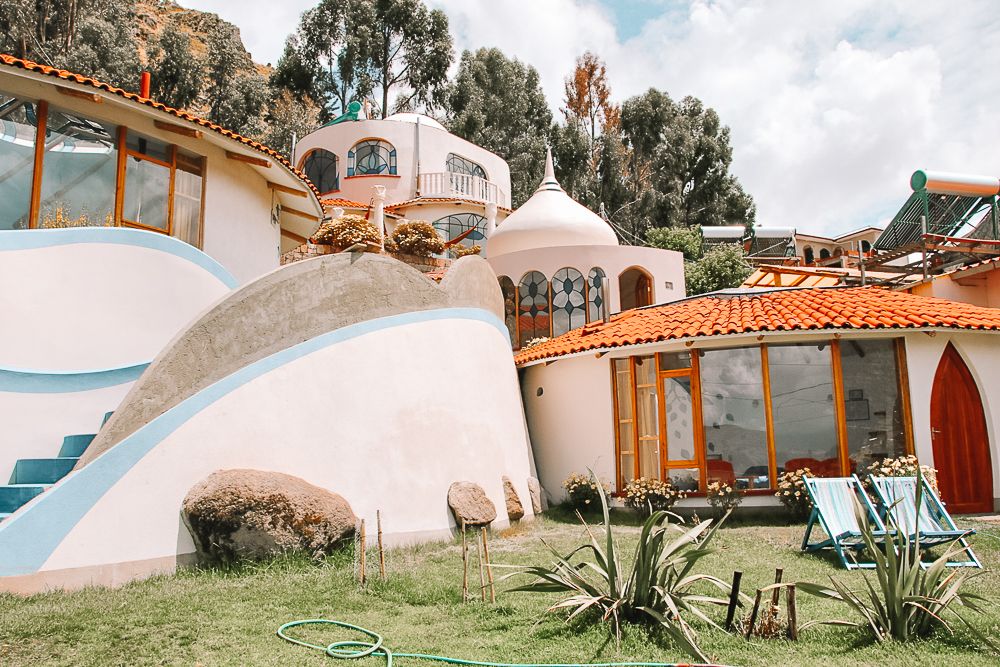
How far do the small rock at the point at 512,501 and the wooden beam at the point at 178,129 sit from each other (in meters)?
7.64

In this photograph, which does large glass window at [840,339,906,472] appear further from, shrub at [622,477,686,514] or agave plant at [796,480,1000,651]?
agave plant at [796,480,1000,651]

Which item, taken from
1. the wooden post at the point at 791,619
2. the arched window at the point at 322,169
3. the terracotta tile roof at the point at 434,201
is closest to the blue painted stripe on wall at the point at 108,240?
the wooden post at the point at 791,619

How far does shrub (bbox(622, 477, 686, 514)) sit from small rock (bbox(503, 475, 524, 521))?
219 centimetres

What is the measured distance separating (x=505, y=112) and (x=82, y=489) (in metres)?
44.8

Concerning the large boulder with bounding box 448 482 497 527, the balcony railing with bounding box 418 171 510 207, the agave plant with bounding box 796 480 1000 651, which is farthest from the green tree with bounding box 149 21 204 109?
the agave plant with bounding box 796 480 1000 651

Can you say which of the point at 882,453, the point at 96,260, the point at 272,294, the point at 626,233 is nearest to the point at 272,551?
the point at 272,294

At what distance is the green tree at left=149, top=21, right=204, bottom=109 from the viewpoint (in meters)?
40.2

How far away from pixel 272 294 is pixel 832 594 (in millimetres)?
6972

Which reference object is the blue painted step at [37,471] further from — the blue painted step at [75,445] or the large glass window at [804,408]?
the large glass window at [804,408]

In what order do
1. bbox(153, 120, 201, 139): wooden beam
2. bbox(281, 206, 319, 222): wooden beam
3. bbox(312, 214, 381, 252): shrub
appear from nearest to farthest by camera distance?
bbox(312, 214, 381, 252): shrub < bbox(153, 120, 201, 139): wooden beam < bbox(281, 206, 319, 222): wooden beam

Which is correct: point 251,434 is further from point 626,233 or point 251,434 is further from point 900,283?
point 626,233

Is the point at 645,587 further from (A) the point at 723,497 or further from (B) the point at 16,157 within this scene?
(B) the point at 16,157

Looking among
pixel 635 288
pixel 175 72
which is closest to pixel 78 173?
pixel 635 288

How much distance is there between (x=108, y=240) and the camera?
10961mm
